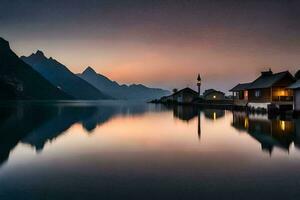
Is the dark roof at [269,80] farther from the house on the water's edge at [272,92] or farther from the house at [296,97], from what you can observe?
the house at [296,97]

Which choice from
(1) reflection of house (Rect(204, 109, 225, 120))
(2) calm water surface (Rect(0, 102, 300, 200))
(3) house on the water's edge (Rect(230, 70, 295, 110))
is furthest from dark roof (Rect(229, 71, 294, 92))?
(2) calm water surface (Rect(0, 102, 300, 200))

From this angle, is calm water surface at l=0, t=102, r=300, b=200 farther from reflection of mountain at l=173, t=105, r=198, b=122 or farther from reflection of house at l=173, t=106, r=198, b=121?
reflection of house at l=173, t=106, r=198, b=121

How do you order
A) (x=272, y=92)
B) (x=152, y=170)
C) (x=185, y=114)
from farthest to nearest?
(x=185, y=114), (x=272, y=92), (x=152, y=170)

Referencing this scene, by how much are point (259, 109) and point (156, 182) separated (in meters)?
52.8

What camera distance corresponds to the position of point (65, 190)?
10758mm

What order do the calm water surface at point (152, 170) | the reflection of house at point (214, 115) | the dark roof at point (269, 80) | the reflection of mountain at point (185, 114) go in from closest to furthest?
the calm water surface at point (152, 170), the reflection of mountain at point (185, 114), the reflection of house at point (214, 115), the dark roof at point (269, 80)

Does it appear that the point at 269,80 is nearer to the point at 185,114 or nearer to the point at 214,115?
the point at 214,115

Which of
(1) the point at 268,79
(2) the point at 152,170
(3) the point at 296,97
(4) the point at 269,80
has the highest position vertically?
(1) the point at 268,79

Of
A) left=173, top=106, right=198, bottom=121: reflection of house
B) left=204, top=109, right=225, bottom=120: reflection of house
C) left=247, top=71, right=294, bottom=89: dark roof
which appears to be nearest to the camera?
left=173, top=106, right=198, bottom=121: reflection of house

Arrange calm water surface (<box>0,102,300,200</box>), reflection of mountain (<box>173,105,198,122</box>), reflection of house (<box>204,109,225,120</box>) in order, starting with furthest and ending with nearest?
1. reflection of house (<box>204,109,225,120</box>)
2. reflection of mountain (<box>173,105,198,122</box>)
3. calm water surface (<box>0,102,300,200</box>)

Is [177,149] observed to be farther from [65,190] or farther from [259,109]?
[259,109]

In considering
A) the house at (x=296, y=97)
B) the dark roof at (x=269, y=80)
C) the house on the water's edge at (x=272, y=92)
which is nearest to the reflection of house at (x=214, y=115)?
the house on the water's edge at (x=272, y=92)

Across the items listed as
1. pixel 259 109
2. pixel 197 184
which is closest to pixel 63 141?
pixel 197 184

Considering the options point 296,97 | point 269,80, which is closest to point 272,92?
point 269,80
